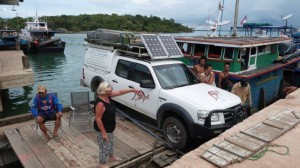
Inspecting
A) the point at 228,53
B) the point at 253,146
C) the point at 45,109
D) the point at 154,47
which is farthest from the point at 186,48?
the point at 253,146

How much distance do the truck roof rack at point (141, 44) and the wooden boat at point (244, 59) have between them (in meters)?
2.83

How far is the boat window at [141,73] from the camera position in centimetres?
670

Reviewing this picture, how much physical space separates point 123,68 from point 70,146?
2637mm

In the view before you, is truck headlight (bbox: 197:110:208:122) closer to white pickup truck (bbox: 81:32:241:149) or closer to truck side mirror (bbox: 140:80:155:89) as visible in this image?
white pickup truck (bbox: 81:32:241:149)

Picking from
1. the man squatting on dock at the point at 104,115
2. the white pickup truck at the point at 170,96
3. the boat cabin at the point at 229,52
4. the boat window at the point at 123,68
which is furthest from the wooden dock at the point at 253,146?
the boat cabin at the point at 229,52

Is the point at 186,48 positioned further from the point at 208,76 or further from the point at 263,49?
the point at 208,76

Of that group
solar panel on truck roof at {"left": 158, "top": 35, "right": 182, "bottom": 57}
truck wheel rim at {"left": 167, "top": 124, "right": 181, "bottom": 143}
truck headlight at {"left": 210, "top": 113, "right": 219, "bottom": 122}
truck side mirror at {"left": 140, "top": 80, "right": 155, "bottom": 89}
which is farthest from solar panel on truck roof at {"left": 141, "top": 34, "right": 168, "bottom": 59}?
truck headlight at {"left": 210, "top": 113, "right": 219, "bottom": 122}

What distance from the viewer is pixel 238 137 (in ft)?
16.6

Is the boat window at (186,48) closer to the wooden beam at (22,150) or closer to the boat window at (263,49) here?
the boat window at (263,49)

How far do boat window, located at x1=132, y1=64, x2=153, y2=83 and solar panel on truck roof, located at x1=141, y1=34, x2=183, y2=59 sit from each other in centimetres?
39

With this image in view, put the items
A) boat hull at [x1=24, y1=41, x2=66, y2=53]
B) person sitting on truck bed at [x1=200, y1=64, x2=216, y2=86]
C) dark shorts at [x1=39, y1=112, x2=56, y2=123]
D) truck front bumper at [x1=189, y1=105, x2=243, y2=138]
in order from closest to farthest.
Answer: truck front bumper at [x1=189, y1=105, x2=243, y2=138], dark shorts at [x1=39, y1=112, x2=56, y2=123], person sitting on truck bed at [x1=200, y1=64, x2=216, y2=86], boat hull at [x1=24, y1=41, x2=66, y2=53]

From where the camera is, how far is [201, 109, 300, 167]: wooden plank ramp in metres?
4.30

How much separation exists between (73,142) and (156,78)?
242 centimetres

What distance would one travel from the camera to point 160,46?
7.29 meters
